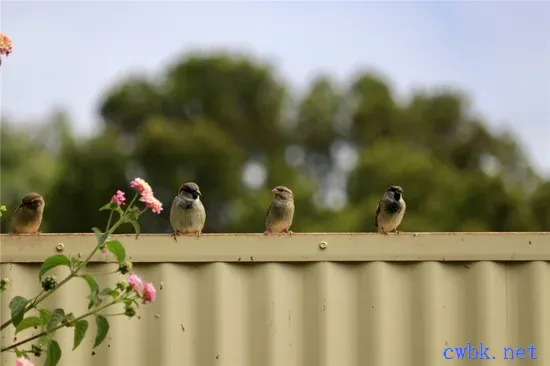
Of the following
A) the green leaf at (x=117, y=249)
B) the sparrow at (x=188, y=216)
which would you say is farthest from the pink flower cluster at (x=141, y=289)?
the sparrow at (x=188, y=216)

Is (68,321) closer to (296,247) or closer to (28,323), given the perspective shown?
(28,323)

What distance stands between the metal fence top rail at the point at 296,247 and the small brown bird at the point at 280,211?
2.53m

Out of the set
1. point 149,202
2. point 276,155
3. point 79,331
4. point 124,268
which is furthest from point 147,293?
point 276,155

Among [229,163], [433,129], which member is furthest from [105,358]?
[433,129]

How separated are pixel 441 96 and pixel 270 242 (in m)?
59.1

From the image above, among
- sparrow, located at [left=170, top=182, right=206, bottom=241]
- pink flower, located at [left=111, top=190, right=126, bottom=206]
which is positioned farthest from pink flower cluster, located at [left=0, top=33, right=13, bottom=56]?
sparrow, located at [left=170, top=182, right=206, bottom=241]

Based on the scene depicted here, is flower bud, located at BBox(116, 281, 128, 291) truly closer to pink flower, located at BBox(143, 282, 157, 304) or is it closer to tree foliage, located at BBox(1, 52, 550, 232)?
pink flower, located at BBox(143, 282, 157, 304)

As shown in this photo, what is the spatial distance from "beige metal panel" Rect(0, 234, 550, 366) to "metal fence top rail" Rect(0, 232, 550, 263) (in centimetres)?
1

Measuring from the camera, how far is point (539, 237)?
568cm

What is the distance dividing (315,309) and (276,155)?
61.8 meters

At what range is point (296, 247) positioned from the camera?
5566mm

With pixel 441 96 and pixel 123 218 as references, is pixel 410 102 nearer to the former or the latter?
pixel 441 96

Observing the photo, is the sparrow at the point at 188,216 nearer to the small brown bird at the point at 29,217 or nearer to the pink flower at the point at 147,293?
the small brown bird at the point at 29,217

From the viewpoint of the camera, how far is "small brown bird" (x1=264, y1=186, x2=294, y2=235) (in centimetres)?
816
